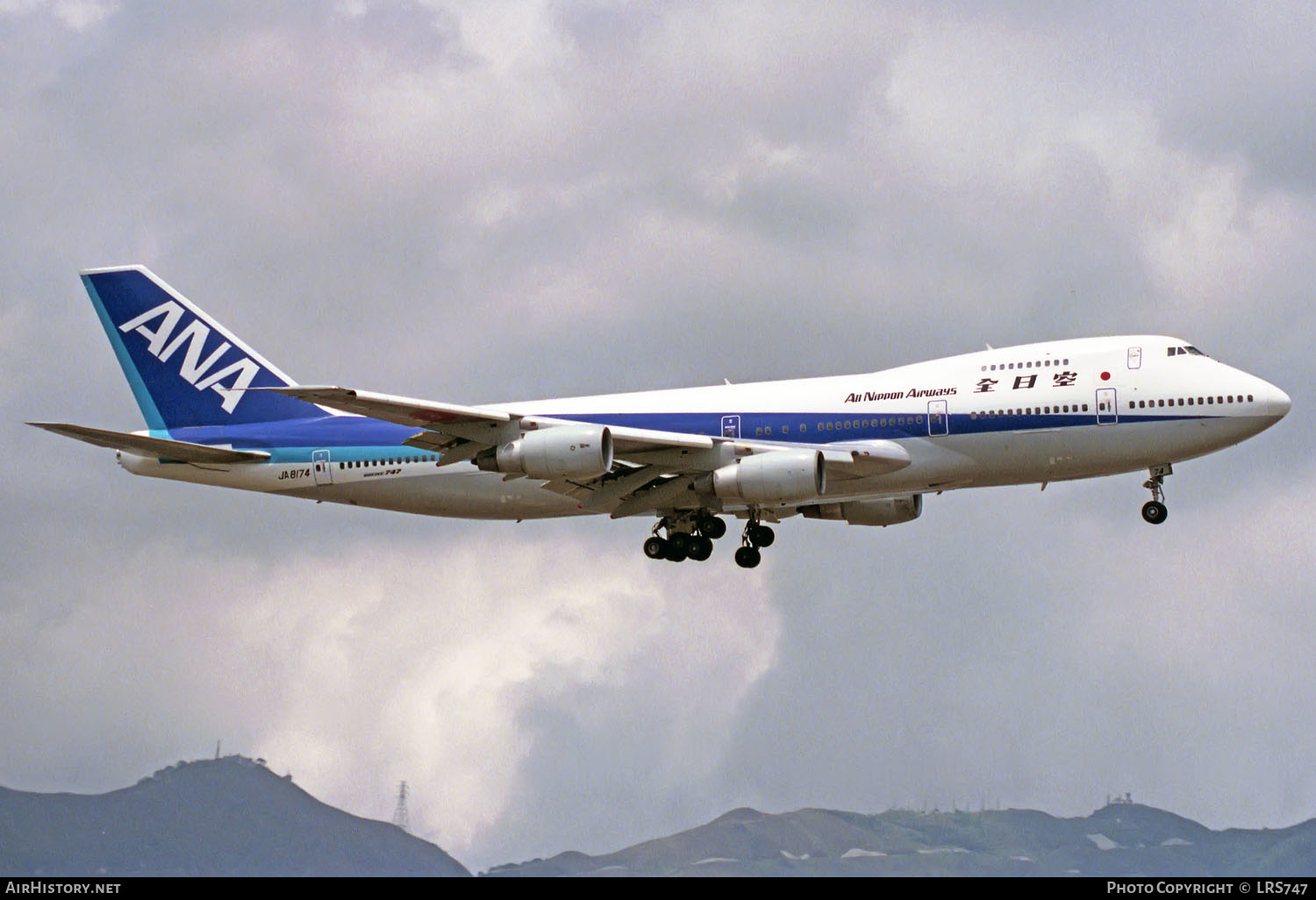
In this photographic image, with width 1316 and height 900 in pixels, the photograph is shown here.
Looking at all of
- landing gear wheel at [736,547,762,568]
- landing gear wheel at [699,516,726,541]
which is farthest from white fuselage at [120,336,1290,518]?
landing gear wheel at [736,547,762,568]

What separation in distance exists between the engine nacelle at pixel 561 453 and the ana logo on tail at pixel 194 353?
14.6 metres

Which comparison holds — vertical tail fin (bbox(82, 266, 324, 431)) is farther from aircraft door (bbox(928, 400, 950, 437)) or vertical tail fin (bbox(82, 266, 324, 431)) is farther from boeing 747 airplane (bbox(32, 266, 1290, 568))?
aircraft door (bbox(928, 400, 950, 437))

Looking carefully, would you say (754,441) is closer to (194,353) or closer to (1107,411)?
(1107,411)

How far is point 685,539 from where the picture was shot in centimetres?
5609

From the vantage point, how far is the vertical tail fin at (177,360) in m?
60.3

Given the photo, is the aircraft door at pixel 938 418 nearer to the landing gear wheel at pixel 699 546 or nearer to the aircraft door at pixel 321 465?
the landing gear wheel at pixel 699 546

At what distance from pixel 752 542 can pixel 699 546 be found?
220 centimetres

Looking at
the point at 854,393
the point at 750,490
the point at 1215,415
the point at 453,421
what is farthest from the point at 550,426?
the point at 1215,415

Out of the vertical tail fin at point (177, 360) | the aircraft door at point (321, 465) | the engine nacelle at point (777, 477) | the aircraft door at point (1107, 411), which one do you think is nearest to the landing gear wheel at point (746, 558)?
the engine nacelle at point (777, 477)

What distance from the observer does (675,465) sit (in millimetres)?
52344

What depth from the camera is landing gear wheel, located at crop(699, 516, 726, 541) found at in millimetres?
55594
